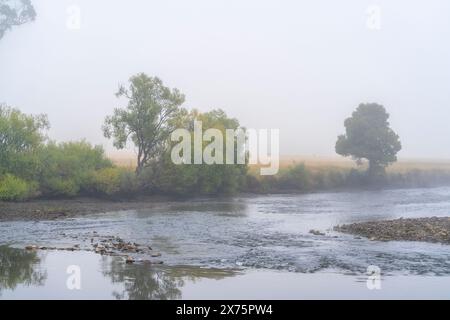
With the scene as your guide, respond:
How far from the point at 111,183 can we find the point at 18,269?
41387 mm

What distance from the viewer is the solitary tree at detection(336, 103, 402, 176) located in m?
99.3

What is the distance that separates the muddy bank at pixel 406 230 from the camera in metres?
24.9

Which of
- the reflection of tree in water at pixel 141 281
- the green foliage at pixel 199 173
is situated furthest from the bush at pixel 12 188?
the reflection of tree in water at pixel 141 281

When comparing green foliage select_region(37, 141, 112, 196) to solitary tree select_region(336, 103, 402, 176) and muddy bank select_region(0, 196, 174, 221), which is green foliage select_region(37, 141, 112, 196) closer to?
muddy bank select_region(0, 196, 174, 221)

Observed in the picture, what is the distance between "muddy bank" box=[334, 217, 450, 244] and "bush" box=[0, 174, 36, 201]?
30.0 m

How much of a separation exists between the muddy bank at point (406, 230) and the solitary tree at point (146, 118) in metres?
40.7

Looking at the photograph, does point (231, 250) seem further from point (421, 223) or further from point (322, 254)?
point (421, 223)

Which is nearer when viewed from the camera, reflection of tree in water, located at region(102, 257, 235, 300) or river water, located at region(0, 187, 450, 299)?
reflection of tree in water, located at region(102, 257, 235, 300)

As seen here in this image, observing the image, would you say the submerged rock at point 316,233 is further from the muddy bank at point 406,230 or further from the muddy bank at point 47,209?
the muddy bank at point 47,209

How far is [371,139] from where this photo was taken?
98688mm

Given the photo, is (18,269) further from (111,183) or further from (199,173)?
(199,173)

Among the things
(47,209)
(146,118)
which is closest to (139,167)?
(146,118)

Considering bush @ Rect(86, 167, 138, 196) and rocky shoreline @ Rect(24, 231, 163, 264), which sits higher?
bush @ Rect(86, 167, 138, 196)

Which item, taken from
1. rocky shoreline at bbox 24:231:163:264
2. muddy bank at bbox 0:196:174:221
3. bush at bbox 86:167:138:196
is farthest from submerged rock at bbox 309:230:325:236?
bush at bbox 86:167:138:196
